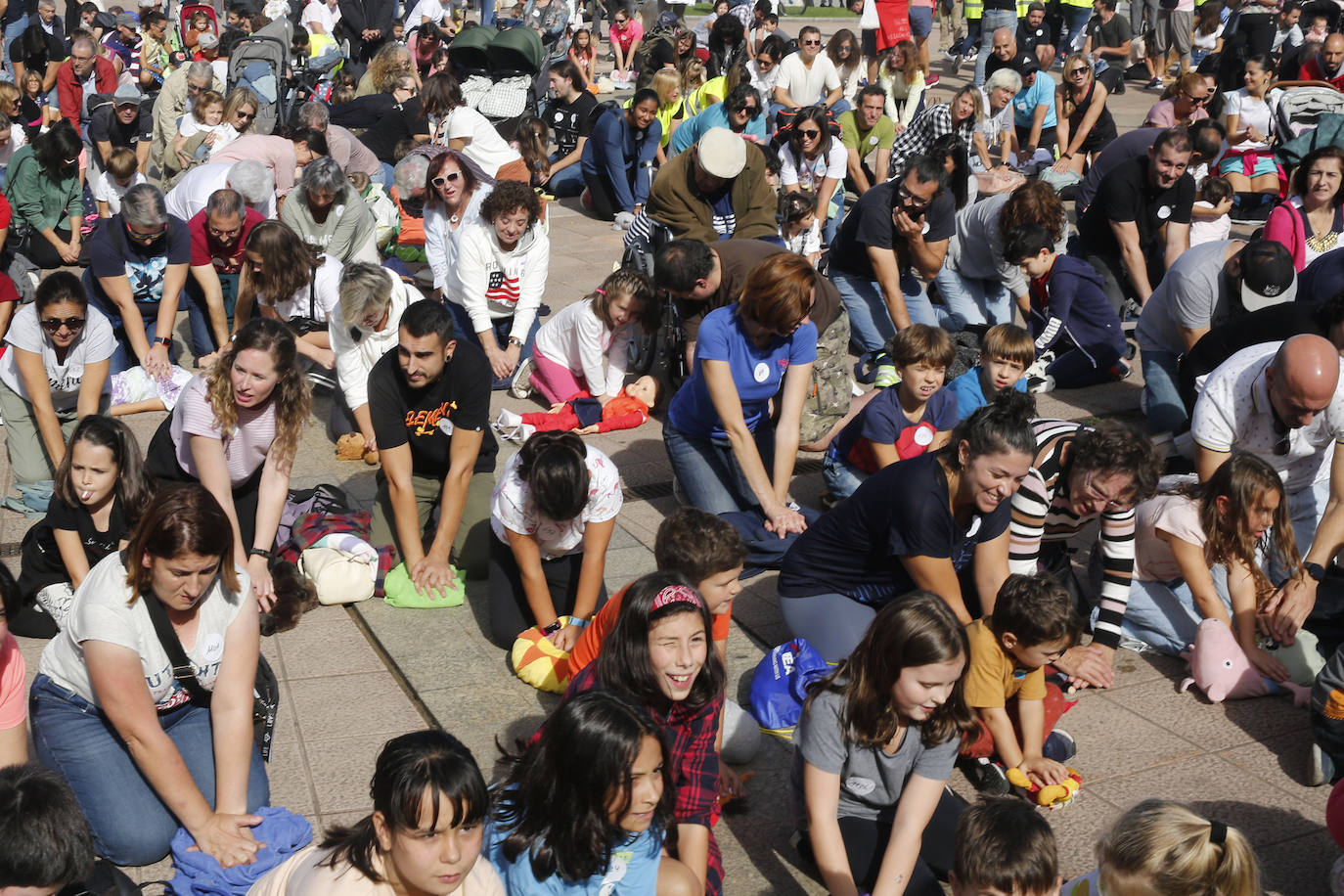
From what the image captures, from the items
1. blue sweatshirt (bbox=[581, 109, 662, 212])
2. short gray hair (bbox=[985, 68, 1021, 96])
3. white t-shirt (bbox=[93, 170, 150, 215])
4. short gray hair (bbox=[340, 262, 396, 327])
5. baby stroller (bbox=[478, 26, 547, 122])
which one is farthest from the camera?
baby stroller (bbox=[478, 26, 547, 122])

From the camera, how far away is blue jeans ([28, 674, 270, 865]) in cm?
360

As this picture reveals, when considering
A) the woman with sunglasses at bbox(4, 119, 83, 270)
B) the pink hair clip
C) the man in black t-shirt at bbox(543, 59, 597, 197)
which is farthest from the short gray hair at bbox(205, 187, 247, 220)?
the man in black t-shirt at bbox(543, 59, 597, 197)

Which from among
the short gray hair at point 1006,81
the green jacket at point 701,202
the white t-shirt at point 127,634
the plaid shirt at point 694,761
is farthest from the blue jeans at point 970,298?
the white t-shirt at point 127,634

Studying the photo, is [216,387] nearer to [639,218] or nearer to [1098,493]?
[1098,493]

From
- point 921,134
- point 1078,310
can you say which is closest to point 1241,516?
point 1078,310

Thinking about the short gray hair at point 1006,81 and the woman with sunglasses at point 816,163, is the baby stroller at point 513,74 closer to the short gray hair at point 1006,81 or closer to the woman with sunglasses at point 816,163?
the woman with sunglasses at point 816,163

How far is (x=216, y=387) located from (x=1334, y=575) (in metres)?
4.34

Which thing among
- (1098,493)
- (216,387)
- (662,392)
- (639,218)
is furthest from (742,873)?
(639,218)

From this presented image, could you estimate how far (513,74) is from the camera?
1382 centimetres

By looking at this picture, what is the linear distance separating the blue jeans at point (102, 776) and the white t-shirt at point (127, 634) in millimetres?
65

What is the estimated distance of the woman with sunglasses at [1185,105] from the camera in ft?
35.2

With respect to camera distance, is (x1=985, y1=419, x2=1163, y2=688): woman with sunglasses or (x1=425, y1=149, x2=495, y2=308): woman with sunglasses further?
(x1=425, y1=149, x2=495, y2=308): woman with sunglasses

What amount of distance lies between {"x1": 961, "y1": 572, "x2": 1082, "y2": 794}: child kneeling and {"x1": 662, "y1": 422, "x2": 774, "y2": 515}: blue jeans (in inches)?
72.3

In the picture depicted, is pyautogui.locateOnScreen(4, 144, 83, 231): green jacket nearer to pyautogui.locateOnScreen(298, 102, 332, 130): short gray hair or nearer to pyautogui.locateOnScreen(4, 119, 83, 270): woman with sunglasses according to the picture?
pyautogui.locateOnScreen(4, 119, 83, 270): woman with sunglasses
